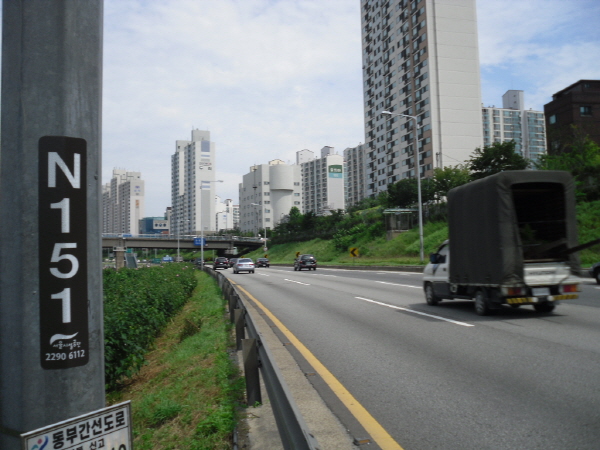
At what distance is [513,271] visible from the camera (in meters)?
10.5

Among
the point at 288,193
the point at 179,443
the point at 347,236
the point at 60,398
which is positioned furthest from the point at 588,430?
the point at 288,193

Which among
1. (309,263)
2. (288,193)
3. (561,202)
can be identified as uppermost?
(288,193)

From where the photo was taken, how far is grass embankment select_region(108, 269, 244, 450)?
4.71 metres

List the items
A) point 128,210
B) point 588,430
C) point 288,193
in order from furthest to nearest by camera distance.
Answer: point 128,210
point 288,193
point 588,430

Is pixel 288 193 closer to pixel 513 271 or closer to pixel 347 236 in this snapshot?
pixel 347 236

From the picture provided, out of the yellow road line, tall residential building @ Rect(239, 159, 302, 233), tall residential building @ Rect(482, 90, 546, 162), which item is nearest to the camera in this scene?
the yellow road line

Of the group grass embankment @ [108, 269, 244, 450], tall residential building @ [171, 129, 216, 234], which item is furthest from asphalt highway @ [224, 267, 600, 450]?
tall residential building @ [171, 129, 216, 234]

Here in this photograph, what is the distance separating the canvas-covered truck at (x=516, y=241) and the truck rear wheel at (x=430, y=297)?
116 centimetres

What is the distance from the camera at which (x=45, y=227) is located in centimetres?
181

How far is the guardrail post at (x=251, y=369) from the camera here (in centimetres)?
511

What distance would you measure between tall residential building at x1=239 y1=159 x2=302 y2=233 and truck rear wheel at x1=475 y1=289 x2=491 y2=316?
127 meters

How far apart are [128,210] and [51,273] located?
209191mm

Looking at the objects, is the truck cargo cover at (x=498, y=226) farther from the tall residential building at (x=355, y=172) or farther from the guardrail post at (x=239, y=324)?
the tall residential building at (x=355, y=172)

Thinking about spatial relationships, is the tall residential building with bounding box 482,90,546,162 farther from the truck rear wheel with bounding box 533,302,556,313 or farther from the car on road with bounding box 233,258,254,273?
the truck rear wheel with bounding box 533,302,556,313
